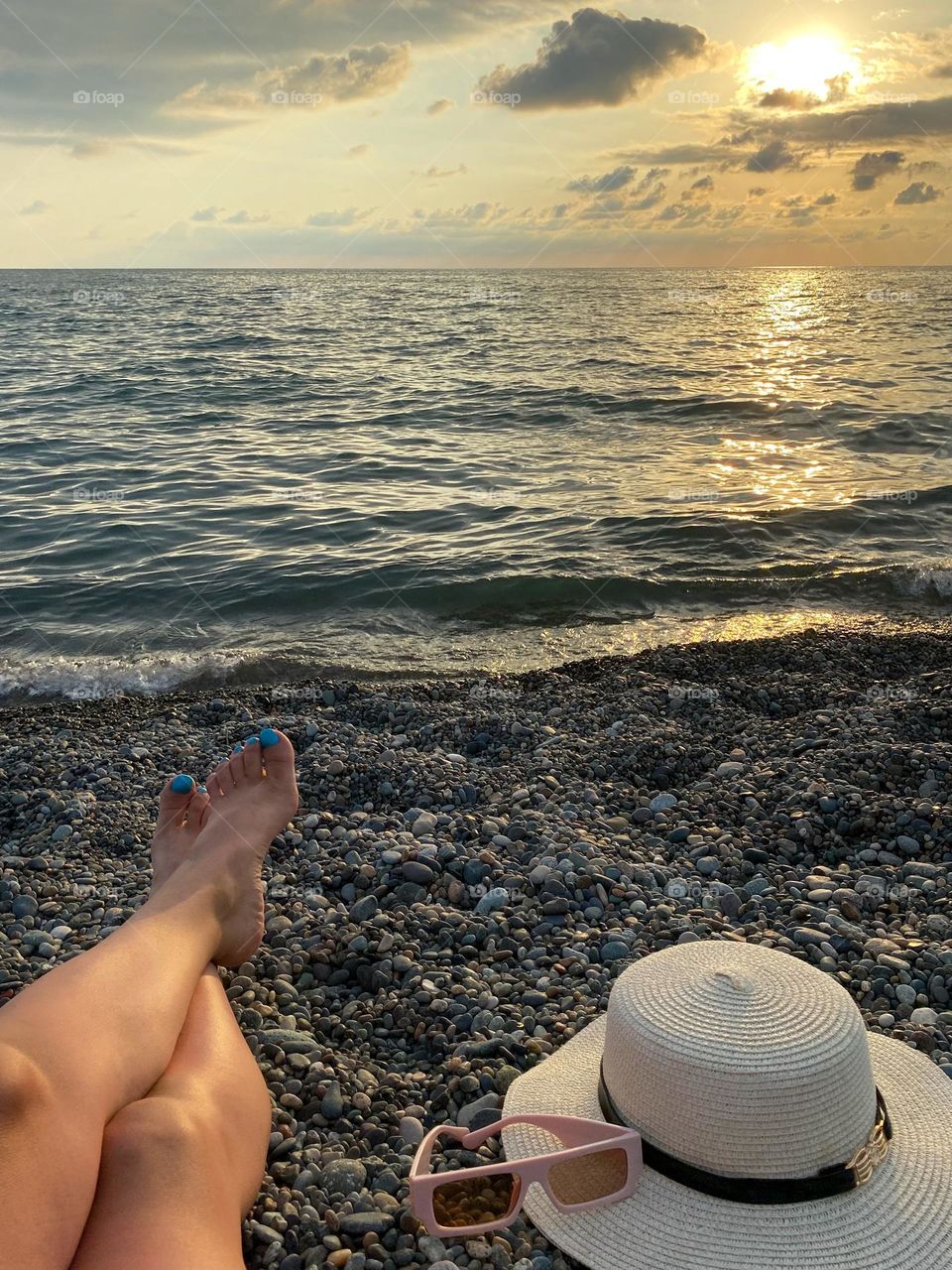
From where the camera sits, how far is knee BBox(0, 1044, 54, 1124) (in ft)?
4.96

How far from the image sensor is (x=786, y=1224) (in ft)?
4.98

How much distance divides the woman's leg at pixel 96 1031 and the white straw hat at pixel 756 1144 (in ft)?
2.52

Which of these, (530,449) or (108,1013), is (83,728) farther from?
(530,449)

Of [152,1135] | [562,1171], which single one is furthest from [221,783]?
[562,1171]

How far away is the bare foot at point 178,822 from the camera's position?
9.50ft

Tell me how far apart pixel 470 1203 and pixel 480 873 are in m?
1.41

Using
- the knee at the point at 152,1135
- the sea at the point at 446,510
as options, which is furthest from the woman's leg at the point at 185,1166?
the sea at the point at 446,510

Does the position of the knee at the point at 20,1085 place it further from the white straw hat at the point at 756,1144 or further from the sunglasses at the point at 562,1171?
the white straw hat at the point at 756,1144

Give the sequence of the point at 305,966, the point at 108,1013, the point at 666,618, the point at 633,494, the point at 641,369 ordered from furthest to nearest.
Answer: the point at 641,369, the point at 633,494, the point at 666,618, the point at 305,966, the point at 108,1013

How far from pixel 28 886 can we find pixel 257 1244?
5.82 feet

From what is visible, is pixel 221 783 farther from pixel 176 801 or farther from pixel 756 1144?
pixel 756 1144

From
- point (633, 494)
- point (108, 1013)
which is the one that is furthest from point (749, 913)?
point (633, 494)

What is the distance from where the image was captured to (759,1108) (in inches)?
59.3

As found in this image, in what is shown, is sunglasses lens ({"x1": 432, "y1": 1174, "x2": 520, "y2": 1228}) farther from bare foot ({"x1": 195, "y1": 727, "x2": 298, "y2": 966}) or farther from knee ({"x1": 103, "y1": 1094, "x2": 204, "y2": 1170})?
bare foot ({"x1": 195, "y1": 727, "x2": 298, "y2": 966})
